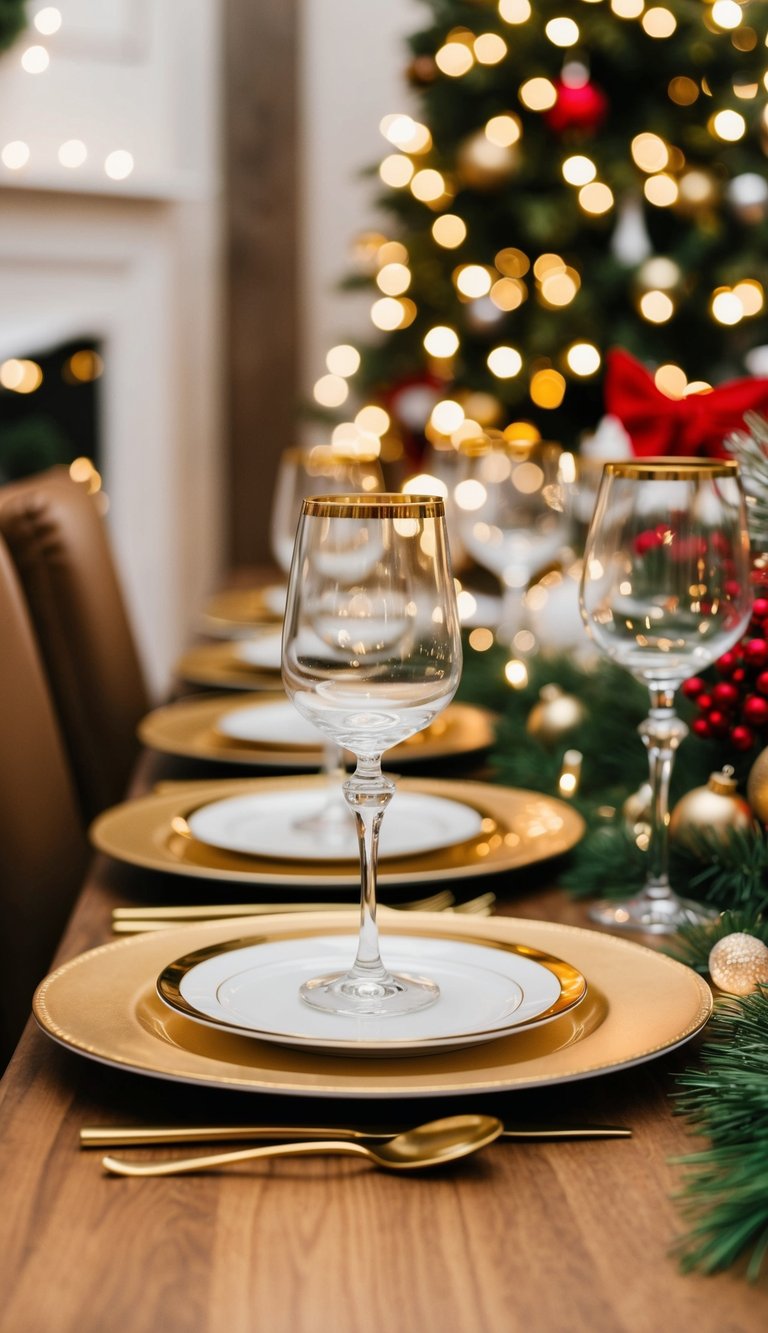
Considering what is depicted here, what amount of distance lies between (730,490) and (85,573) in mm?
977

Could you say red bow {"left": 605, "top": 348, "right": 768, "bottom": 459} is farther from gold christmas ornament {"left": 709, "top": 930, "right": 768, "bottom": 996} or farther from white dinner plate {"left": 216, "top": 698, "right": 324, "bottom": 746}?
gold christmas ornament {"left": 709, "top": 930, "right": 768, "bottom": 996}

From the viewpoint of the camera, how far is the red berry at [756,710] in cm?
87

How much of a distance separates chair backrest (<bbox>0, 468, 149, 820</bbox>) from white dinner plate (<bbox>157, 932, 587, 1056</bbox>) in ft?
2.86

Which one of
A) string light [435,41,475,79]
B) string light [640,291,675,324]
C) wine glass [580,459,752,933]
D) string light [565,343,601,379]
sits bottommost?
wine glass [580,459,752,933]

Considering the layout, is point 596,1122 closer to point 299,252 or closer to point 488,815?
point 488,815

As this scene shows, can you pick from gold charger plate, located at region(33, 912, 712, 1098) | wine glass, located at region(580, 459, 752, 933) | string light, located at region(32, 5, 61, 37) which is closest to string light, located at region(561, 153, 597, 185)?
string light, located at region(32, 5, 61, 37)

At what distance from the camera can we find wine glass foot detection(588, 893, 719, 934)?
0.84 m

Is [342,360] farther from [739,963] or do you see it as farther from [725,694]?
[739,963]

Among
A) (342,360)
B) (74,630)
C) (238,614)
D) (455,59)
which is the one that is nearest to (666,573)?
(74,630)

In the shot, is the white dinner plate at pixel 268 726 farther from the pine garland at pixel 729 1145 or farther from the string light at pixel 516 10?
the string light at pixel 516 10

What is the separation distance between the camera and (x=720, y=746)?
0.95 metres

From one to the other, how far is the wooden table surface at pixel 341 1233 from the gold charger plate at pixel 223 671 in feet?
2.95

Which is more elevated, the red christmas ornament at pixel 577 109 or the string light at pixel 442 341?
the red christmas ornament at pixel 577 109

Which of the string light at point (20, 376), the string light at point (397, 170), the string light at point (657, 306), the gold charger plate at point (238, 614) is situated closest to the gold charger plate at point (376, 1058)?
the gold charger plate at point (238, 614)
